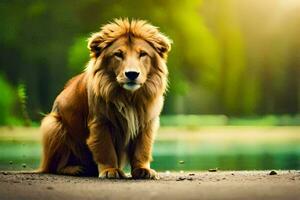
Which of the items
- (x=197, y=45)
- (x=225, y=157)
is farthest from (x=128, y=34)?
(x=197, y=45)

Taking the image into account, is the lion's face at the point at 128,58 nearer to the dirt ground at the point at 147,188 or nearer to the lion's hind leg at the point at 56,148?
the lion's hind leg at the point at 56,148

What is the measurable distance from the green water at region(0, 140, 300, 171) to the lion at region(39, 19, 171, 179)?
6.10ft

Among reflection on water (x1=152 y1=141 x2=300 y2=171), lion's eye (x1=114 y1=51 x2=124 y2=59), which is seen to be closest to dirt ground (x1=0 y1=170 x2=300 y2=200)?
lion's eye (x1=114 y1=51 x2=124 y2=59)

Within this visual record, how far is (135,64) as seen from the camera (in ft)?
15.8

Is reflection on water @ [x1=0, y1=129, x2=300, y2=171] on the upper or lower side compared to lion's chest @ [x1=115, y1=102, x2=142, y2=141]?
lower

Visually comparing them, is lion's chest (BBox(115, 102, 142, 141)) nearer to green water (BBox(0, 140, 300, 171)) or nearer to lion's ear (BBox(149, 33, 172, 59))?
lion's ear (BBox(149, 33, 172, 59))

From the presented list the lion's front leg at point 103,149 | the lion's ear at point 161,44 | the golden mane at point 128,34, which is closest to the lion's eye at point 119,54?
the golden mane at point 128,34

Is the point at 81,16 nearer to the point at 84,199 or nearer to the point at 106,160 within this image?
the point at 106,160

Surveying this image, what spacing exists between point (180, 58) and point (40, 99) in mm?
2380

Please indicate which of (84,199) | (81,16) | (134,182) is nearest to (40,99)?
(81,16)

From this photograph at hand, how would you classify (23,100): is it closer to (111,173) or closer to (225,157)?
(225,157)

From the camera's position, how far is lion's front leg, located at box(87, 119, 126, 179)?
16.0ft

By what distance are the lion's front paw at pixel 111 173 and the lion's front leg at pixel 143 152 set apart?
9cm

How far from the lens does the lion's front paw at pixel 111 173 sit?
4.80 m
